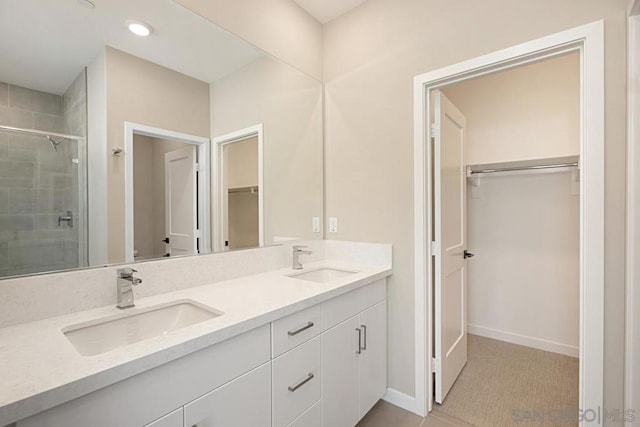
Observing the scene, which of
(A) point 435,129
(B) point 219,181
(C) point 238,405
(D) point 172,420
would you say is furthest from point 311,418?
(A) point 435,129

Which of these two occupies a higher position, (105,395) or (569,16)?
(569,16)

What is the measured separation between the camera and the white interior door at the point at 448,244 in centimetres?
185

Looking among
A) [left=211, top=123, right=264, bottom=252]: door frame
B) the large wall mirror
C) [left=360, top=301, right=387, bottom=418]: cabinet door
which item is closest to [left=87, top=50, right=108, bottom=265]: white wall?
the large wall mirror

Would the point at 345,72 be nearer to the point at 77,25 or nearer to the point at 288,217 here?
the point at 288,217

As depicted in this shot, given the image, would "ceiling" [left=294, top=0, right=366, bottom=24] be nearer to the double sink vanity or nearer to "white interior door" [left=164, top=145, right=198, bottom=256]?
"white interior door" [left=164, top=145, right=198, bottom=256]

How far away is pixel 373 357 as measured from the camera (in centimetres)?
177

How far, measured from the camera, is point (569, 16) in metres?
1.35

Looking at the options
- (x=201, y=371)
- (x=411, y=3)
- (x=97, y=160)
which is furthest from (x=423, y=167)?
(x=97, y=160)

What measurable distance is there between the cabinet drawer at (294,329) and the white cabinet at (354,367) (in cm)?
11

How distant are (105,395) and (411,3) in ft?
7.64

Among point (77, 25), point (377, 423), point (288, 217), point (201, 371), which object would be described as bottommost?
point (377, 423)

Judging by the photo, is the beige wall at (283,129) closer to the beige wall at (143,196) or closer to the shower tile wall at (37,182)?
the beige wall at (143,196)

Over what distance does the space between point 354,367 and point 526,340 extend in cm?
198

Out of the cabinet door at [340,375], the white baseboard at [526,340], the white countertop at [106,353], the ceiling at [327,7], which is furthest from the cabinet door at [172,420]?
the white baseboard at [526,340]
